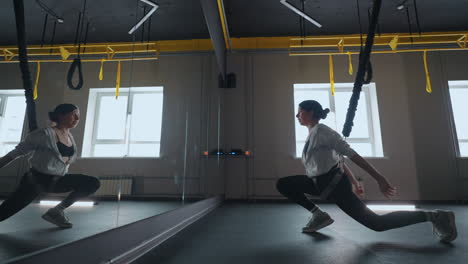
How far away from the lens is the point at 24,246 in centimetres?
81

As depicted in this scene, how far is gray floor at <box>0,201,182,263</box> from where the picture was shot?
78 centimetres

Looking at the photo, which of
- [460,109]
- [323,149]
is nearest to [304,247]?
[323,149]

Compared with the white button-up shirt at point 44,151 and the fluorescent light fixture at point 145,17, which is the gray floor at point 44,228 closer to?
the white button-up shirt at point 44,151

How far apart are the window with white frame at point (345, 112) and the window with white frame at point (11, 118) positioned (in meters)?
5.01

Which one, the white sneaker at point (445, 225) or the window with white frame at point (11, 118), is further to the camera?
the white sneaker at point (445, 225)

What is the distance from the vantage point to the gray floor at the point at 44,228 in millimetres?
785

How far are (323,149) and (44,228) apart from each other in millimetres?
1752

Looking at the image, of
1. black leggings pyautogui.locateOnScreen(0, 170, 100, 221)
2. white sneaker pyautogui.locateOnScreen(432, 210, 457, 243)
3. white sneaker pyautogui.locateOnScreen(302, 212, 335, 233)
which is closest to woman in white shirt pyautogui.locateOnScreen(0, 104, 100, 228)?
black leggings pyautogui.locateOnScreen(0, 170, 100, 221)

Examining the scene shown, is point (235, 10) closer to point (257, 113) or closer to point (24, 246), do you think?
point (257, 113)

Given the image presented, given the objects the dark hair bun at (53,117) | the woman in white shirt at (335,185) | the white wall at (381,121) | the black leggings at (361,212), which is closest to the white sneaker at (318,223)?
the woman in white shirt at (335,185)

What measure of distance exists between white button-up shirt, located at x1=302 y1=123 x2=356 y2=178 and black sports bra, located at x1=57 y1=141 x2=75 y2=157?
1.61 meters

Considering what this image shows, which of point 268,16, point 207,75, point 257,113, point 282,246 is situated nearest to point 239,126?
point 257,113

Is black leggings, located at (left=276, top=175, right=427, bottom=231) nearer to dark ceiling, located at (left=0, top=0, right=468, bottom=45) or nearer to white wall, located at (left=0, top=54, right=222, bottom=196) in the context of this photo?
→ white wall, located at (left=0, top=54, right=222, bottom=196)

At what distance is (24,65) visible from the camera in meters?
0.76
